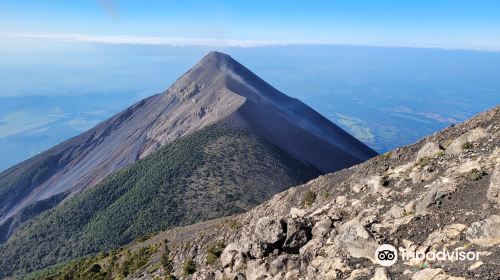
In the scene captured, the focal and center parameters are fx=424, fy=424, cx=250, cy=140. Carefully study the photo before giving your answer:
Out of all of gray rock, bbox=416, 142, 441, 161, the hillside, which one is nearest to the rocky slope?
the hillside

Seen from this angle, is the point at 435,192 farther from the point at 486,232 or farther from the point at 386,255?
the point at 386,255

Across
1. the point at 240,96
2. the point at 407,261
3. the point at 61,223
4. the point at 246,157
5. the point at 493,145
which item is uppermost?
the point at 240,96

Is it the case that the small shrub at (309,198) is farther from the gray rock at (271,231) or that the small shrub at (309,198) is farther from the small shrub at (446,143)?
the small shrub at (446,143)

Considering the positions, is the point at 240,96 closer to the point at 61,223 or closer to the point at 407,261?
the point at 61,223

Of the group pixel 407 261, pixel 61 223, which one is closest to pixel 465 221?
pixel 407 261

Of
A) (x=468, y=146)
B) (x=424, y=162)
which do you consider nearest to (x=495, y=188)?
(x=468, y=146)

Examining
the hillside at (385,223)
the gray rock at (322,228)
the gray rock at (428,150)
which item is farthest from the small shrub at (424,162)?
the gray rock at (322,228)

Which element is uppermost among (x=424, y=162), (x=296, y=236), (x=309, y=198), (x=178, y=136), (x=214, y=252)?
(x=178, y=136)
